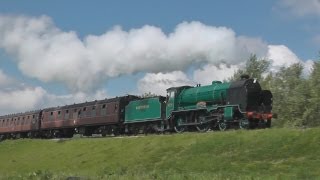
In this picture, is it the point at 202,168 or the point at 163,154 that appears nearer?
the point at 202,168

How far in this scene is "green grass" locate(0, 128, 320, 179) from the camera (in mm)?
19016

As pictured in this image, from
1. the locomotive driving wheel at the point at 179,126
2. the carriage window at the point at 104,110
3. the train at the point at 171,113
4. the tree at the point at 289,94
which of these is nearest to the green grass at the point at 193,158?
the train at the point at 171,113

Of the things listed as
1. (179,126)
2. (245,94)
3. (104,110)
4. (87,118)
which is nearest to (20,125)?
(87,118)

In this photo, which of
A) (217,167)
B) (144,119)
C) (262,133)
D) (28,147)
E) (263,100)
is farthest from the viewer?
(28,147)

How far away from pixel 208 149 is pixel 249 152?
2.84 m

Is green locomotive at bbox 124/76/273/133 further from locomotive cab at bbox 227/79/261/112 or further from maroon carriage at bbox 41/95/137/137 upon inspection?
maroon carriage at bbox 41/95/137/137

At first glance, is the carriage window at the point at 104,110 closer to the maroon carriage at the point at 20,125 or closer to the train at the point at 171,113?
the train at the point at 171,113

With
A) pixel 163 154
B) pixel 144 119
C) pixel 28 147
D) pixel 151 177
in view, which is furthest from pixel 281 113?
pixel 151 177

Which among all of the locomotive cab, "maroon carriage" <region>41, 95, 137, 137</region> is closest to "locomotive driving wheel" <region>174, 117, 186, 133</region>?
the locomotive cab

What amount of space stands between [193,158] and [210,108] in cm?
799

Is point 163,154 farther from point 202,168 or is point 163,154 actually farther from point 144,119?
point 144,119

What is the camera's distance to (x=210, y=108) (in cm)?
3166

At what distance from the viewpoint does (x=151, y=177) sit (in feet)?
55.8

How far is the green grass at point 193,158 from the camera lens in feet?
62.4
